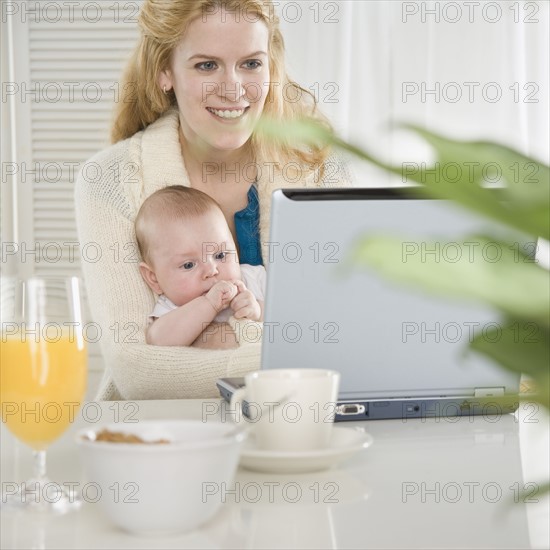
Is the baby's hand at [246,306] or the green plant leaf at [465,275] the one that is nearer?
the green plant leaf at [465,275]

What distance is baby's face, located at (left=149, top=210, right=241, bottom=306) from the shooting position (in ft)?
6.25

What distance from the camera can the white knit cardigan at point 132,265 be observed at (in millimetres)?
1688

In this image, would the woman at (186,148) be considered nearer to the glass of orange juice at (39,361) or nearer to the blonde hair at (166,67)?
the blonde hair at (166,67)

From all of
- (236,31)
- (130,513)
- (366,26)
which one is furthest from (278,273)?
(366,26)

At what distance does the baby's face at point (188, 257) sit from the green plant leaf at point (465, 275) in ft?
5.49

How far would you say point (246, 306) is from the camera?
1.87 meters

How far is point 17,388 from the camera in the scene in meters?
0.79

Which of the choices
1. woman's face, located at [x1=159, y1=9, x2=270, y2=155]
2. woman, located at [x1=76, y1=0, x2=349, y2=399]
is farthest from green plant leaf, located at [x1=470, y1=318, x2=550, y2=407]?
woman's face, located at [x1=159, y1=9, x2=270, y2=155]

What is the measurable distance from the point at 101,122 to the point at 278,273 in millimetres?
2325

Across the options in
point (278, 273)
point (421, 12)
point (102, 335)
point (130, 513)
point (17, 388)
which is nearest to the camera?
point (130, 513)

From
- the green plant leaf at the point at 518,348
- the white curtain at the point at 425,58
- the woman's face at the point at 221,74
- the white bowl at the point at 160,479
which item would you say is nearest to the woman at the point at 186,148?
the woman's face at the point at 221,74

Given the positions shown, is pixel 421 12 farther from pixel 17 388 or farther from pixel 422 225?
pixel 17 388

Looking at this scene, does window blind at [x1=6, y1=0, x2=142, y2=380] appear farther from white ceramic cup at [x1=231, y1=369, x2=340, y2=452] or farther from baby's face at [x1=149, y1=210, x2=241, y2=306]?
white ceramic cup at [x1=231, y1=369, x2=340, y2=452]

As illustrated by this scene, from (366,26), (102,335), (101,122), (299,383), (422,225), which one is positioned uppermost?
(366,26)
